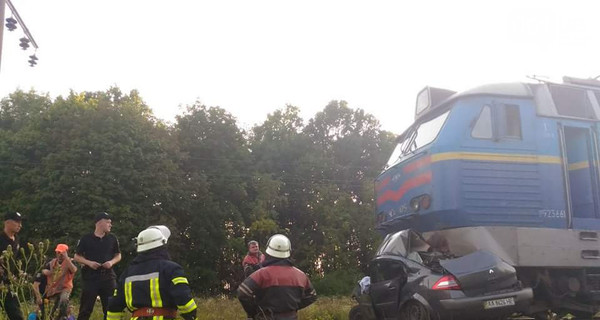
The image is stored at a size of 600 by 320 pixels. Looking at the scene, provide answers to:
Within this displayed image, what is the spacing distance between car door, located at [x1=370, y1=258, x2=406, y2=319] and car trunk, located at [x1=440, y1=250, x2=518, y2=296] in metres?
0.88

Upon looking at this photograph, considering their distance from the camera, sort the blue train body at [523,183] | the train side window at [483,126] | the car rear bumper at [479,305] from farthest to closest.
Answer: the train side window at [483,126], the blue train body at [523,183], the car rear bumper at [479,305]

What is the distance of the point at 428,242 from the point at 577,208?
242 centimetres

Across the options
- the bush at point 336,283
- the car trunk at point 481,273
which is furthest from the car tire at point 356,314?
the bush at point 336,283

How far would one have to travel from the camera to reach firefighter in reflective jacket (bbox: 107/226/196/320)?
450 cm

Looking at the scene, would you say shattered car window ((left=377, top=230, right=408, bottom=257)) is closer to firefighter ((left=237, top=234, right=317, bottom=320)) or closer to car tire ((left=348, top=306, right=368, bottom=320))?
car tire ((left=348, top=306, right=368, bottom=320))

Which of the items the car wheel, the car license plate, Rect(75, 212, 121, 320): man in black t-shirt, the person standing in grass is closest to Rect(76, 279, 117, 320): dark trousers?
Rect(75, 212, 121, 320): man in black t-shirt

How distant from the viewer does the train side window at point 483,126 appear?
27.3 ft

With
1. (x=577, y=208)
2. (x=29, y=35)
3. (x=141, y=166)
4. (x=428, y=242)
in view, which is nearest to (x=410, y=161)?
(x=428, y=242)

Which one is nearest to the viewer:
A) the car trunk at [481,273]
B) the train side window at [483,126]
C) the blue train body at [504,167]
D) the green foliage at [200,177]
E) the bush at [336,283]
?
the car trunk at [481,273]

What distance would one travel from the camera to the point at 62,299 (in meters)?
7.42

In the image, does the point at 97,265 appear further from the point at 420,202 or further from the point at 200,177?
the point at 200,177

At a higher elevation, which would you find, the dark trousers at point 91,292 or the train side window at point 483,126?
the train side window at point 483,126

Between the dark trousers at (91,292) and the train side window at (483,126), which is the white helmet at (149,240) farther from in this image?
the train side window at (483,126)

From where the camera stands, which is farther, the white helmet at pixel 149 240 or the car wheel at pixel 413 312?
the car wheel at pixel 413 312
